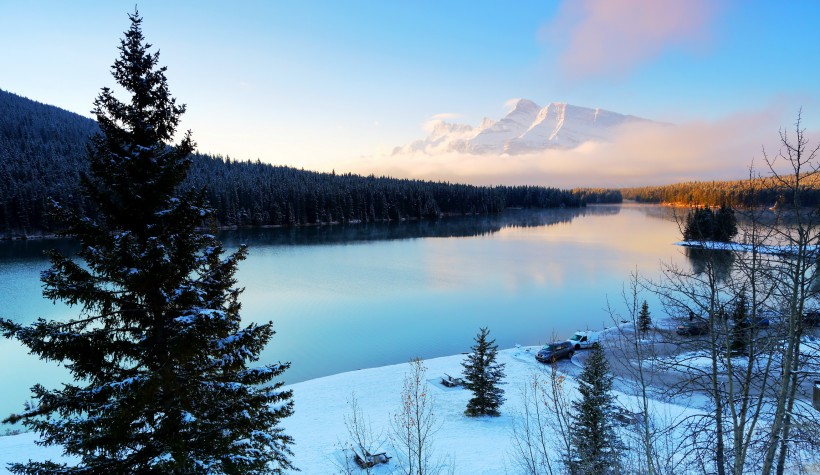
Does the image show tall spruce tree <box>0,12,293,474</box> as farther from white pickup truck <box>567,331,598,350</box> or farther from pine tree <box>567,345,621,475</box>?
white pickup truck <box>567,331,598,350</box>

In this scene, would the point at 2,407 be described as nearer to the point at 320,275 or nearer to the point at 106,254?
the point at 106,254

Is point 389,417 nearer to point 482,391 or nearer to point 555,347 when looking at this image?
point 482,391

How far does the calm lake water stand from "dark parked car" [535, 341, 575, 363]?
4233 mm

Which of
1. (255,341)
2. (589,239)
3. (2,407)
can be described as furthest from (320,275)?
(589,239)

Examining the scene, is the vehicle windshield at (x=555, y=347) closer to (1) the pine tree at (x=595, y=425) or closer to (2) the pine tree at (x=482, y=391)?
(2) the pine tree at (x=482, y=391)

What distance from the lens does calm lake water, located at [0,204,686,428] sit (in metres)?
26.4

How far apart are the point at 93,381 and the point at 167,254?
7.28 feet

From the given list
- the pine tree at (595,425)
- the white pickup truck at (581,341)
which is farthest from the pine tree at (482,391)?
the white pickup truck at (581,341)

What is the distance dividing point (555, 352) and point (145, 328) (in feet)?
66.4

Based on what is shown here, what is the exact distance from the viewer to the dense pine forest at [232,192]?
83.2 metres

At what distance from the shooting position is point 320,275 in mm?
49281

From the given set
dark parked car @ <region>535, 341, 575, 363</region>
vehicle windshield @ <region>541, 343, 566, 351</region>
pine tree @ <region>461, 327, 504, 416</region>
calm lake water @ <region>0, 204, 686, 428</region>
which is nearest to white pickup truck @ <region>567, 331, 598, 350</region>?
dark parked car @ <region>535, 341, 575, 363</region>

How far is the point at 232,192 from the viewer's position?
106250 mm

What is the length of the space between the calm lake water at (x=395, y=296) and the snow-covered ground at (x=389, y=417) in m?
3.57
